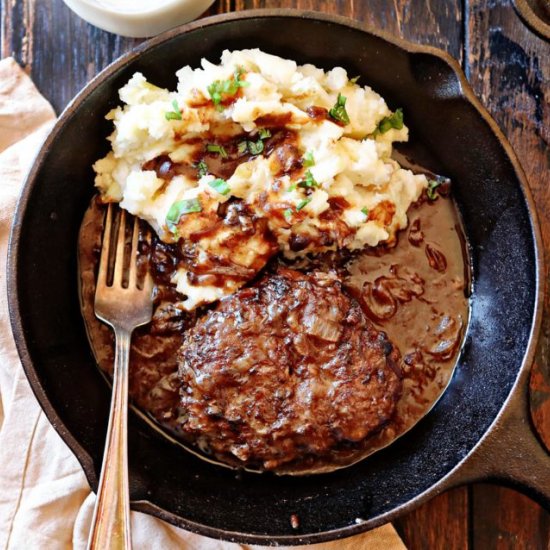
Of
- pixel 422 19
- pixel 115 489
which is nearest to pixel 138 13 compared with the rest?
pixel 422 19

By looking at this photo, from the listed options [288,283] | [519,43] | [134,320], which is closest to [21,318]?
[134,320]

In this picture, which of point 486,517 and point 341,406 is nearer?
point 341,406

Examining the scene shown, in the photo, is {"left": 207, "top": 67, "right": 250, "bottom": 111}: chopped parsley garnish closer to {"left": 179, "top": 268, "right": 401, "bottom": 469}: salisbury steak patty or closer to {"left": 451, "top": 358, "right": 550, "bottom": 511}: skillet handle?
{"left": 179, "top": 268, "right": 401, "bottom": 469}: salisbury steak patty

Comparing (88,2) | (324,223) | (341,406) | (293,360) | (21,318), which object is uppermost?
(88,2)

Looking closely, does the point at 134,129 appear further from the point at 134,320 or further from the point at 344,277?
the point at 344,277

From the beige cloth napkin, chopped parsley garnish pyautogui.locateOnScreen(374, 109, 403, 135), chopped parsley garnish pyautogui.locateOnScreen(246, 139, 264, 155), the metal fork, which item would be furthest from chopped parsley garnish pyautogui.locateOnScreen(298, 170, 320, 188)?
the beige cloth napkin

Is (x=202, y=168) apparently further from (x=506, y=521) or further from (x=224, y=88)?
(x=506, y=521)
